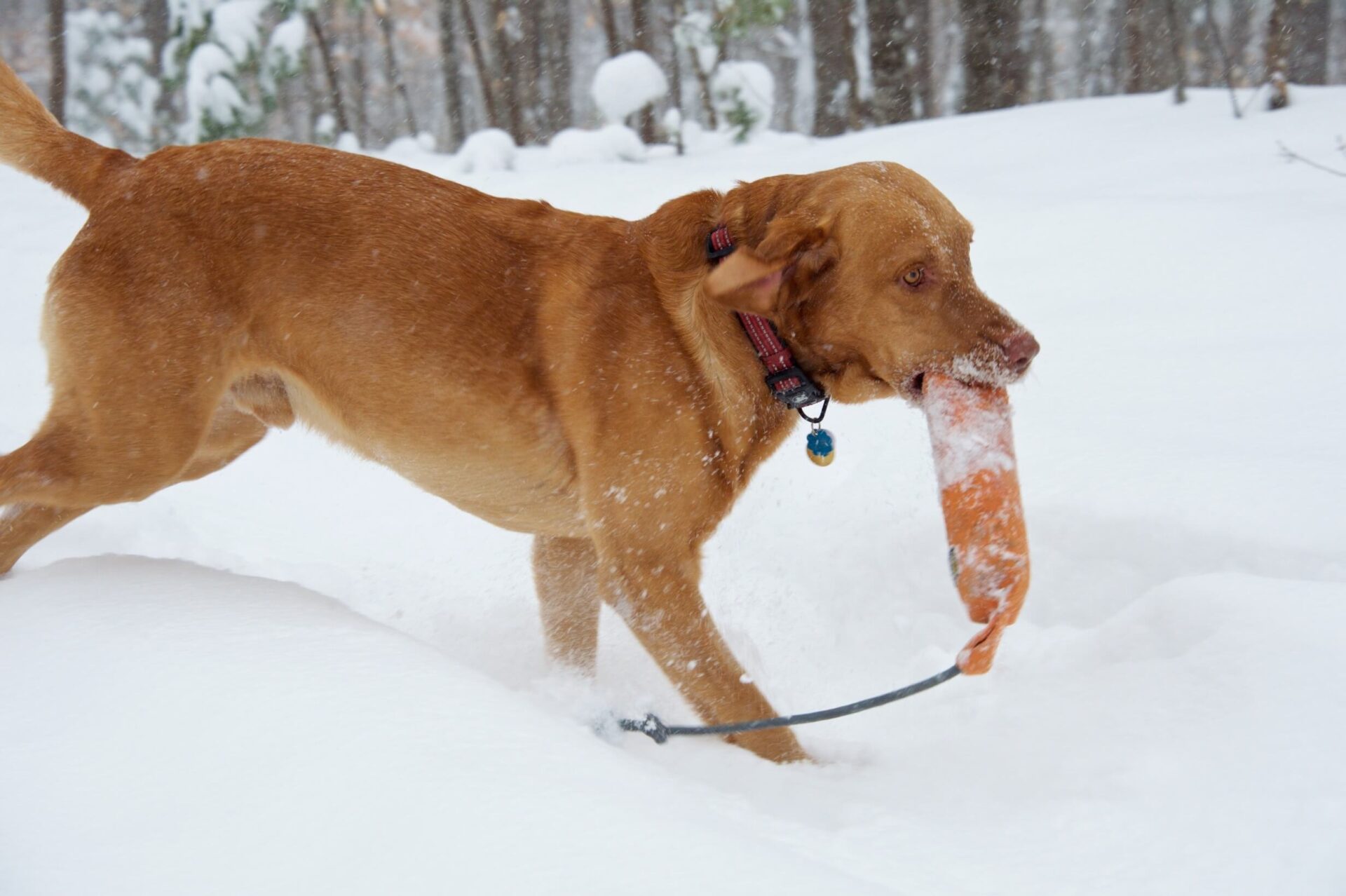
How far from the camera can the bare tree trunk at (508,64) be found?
15273 millimetres

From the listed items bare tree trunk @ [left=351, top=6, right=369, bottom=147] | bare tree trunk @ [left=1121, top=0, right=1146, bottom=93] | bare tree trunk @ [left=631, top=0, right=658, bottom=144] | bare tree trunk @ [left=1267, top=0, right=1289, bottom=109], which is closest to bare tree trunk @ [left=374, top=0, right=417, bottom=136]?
bare tree trunk @ [left=351, top=6, right=369, bottom=147]

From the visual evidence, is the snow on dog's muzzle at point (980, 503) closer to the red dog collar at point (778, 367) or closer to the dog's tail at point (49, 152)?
the red dog collar at point (778, 367)

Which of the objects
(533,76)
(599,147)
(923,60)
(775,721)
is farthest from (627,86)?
(775,721)

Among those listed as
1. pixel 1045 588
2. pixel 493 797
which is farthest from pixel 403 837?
pixel 1045 588

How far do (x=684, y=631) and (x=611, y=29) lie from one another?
12.8 metres

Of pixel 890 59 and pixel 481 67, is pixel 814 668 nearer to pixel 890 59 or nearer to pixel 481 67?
pixel 890 59

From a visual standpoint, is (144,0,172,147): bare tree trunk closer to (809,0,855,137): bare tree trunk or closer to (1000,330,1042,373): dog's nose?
(809,0,855,137): bare tree trunk

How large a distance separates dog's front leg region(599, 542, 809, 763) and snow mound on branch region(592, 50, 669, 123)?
9375 millimetres

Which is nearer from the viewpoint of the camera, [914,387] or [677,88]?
[914,387]

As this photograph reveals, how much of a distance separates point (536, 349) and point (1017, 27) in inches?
404

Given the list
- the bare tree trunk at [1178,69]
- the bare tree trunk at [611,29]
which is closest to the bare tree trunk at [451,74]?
the bare tree trunk at [611,29]

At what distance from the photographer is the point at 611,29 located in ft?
45.7

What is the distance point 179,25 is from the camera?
13516 millimetres

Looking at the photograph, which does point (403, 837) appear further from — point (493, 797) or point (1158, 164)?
point (1158, 164)
